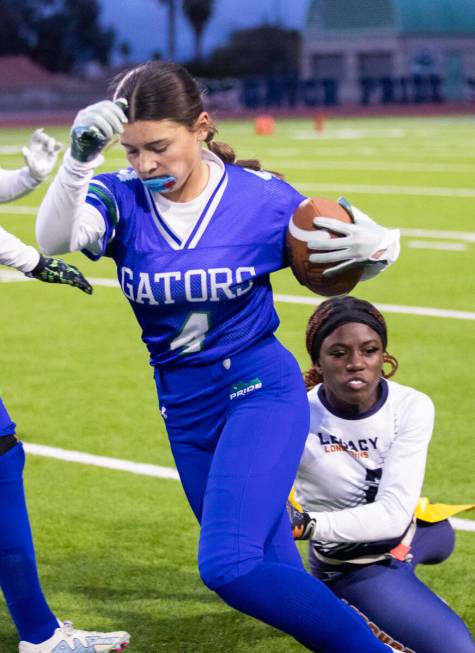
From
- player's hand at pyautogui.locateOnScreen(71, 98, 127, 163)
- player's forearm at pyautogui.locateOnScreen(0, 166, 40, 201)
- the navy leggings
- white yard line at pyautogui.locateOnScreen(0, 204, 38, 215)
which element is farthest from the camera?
white yard line at pyautogui.locateOnScreen(0, 204, 38, 215)

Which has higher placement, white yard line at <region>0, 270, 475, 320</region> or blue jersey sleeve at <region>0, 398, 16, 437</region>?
blue jersey sleeve at <region>0, 398, 16, 437</region>

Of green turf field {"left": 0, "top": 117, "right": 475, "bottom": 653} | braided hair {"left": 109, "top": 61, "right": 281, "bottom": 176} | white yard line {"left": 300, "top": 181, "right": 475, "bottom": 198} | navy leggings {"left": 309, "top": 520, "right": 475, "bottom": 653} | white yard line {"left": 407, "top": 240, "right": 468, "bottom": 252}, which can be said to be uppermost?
braided hair {"left": 109, "top": 61, "right": 281, "bottom": 176}

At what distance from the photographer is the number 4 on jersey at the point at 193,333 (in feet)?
13.5

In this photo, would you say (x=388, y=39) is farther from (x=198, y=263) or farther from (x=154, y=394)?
(x=198, y=263)

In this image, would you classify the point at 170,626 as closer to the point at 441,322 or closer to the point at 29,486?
the point at 29,486

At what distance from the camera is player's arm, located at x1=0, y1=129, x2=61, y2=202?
4.46 m

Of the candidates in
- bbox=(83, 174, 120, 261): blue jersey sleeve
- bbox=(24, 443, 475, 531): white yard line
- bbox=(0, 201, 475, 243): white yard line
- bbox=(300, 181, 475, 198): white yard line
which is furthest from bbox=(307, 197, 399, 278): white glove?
bbox=(300, 181, 475, 198): white yard line

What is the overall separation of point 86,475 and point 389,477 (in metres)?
2.51

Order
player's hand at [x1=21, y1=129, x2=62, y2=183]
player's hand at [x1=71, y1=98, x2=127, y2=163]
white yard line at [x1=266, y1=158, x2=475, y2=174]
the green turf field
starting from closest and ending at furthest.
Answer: player's hand at [x1=71, y1=98, x2=127, y2=163] < player's hand at [x1=21, y1=129, x2=62, y2=183] < the green turf field < white yard line at [x1=266, y1=158, x2=475, y2=174]

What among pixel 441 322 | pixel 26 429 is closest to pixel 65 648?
pixel 26 429

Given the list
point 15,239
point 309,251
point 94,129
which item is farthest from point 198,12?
point 94,129

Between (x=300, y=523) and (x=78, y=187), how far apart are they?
1.28m

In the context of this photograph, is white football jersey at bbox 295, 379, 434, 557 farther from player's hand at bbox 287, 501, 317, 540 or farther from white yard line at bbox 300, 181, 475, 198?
white yard line at bbox 300, 181, 475, 198

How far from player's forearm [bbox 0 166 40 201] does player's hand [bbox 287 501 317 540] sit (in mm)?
1361
